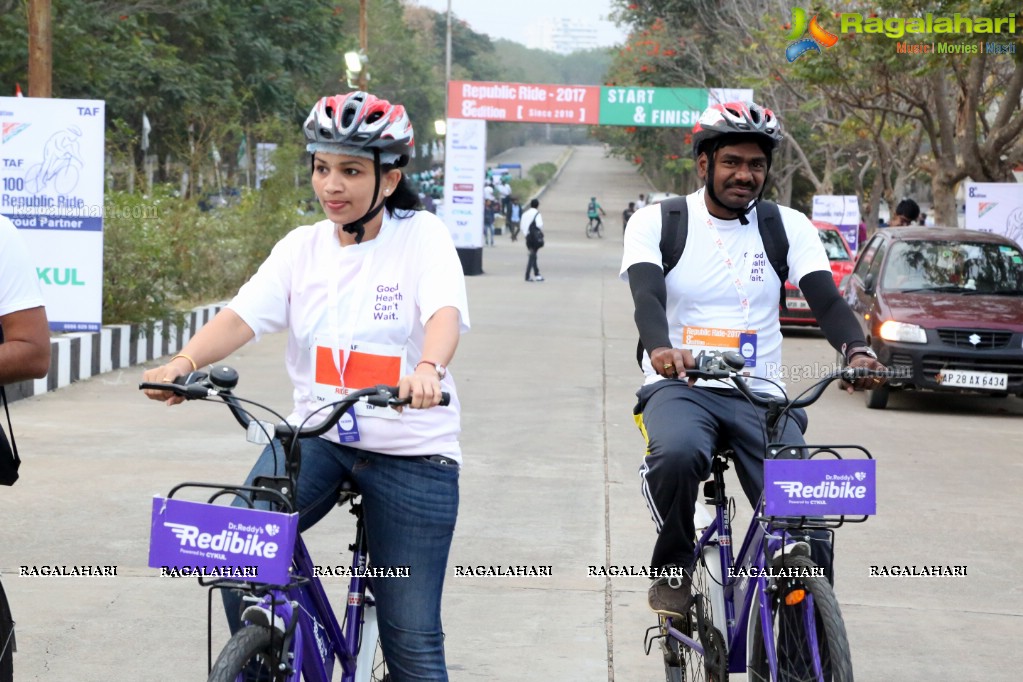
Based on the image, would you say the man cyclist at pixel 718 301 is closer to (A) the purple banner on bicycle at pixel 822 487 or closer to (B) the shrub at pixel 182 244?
(A) the purple banner on bicycle at pixel 822 487

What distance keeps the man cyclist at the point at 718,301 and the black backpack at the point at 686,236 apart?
2cm

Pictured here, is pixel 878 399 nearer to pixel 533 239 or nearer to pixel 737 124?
pixel 737 124

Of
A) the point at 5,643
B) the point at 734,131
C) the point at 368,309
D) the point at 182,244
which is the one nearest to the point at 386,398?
the point at 368,309

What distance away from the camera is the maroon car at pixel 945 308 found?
38.0ft

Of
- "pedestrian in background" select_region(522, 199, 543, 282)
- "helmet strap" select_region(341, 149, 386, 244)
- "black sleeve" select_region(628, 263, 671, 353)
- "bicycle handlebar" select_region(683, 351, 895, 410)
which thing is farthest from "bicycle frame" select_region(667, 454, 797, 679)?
"pedestrian in background" select_region(522, 199, 543, 282)

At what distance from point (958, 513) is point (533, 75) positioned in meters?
164

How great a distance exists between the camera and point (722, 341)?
4281mm

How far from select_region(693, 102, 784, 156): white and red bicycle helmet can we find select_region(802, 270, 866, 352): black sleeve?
43 centimetres

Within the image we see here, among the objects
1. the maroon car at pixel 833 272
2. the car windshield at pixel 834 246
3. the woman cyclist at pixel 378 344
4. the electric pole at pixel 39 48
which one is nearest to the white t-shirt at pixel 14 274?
the woman cyclist at pixel 378 344

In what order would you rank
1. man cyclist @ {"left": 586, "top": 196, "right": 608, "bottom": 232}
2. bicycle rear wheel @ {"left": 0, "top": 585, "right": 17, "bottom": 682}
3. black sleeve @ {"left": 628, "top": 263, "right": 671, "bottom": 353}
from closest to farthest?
bicycle rear wheel @ {"left": 0, "top": 585, "right": 17, "bottom": 682}, black sleeve @ {"left": 628, "top": 263, "right": 671, "bottom": 353}, man cyclist @ {"left": 586, "top": 196, "right": 608, "bottom": 232}

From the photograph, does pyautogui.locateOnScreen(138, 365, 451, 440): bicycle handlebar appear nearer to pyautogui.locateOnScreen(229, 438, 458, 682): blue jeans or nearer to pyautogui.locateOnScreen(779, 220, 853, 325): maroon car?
pyautogui.locateOnScreen(229, 438, 458, 682): blue jeans

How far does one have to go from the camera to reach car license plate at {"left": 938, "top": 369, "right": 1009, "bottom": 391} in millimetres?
11500

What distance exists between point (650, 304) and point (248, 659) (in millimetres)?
1787

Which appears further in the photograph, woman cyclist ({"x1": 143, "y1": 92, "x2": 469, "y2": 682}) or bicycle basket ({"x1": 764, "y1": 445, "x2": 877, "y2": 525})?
bicycle basket ({"x1": 764, "y1": 445, "x2": 877, "y2": 525})
